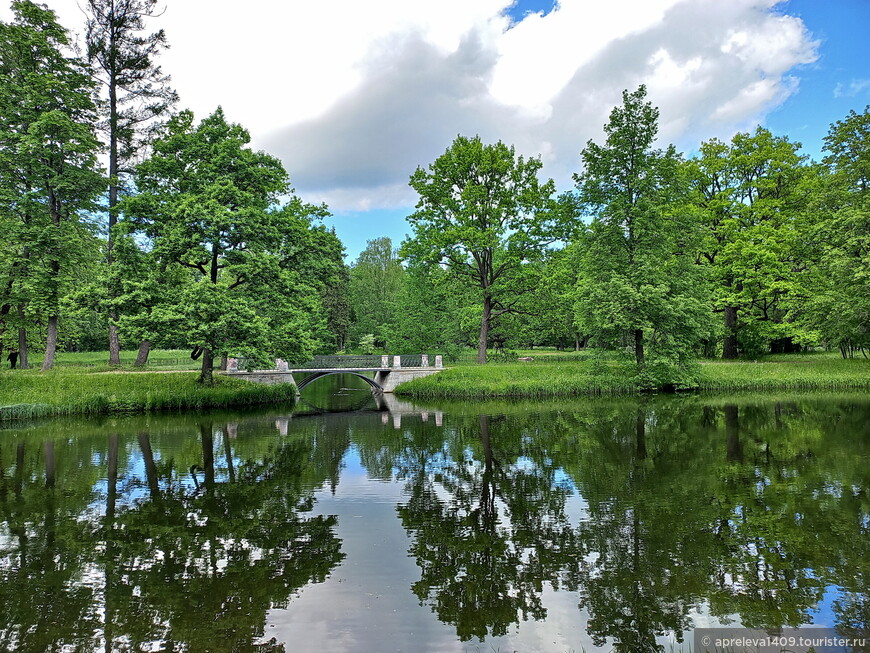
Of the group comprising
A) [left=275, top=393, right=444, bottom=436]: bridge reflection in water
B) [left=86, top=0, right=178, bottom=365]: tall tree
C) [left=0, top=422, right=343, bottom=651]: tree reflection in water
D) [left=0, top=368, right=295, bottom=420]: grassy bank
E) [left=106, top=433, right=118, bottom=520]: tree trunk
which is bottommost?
[left=275, top=393, right=444, bottom=436]: bridge reflection in water

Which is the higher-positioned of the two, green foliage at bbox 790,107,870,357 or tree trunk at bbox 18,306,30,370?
green foliage at bbox 790,107,870,357

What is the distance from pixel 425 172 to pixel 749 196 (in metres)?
23.3

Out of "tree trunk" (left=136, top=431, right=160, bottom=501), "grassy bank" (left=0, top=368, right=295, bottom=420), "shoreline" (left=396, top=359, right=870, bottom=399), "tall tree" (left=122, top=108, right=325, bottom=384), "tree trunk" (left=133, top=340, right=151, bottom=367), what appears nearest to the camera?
"tree trunk" (left=136, top=431, right=160, bottom=501)

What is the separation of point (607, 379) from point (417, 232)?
595 inches

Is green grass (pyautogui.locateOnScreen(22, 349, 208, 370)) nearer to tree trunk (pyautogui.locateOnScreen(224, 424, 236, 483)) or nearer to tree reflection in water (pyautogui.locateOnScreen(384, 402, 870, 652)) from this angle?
tree trunk (pyautogui.locateOnScreen(224, 424, 236, 483))

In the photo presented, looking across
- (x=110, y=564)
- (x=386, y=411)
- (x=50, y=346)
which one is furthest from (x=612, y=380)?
(x=50, y=346)

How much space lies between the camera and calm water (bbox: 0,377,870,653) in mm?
4961

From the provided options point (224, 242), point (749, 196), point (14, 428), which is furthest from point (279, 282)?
point (749, 196)

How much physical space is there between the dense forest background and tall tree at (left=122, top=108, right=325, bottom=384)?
11 cm

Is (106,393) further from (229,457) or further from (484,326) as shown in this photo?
(484,326)

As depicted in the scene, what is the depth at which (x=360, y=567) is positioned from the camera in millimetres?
6398

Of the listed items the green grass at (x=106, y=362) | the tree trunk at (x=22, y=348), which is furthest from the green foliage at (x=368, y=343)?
the tree trunk at (x=22, y=348)

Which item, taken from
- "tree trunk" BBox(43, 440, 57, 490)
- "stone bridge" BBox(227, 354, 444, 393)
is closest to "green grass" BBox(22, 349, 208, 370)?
"stone bridge" BBox(227, 354, 444, 393)

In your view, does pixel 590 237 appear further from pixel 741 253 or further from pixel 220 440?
pixel 220 440
